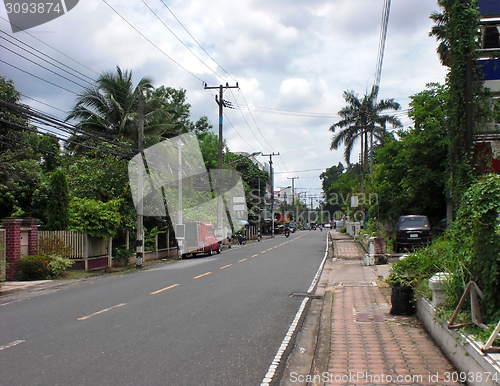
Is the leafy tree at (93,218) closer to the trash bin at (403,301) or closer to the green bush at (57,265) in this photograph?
the green bush at (57,265)

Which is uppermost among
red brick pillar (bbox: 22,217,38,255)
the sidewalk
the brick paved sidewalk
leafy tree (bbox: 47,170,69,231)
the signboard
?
the signboard

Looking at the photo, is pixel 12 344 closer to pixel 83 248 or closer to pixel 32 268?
pixel 32 268

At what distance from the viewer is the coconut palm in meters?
38.7

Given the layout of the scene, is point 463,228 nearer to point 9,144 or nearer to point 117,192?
point 117,192

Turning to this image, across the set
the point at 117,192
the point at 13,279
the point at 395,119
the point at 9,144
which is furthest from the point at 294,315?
the point at 395,119

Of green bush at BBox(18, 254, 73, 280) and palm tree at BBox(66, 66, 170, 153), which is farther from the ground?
palm tree at BBox(66, 66, 170, 153)

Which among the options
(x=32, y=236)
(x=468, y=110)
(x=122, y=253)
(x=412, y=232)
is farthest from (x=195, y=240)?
(x=468, y=110)

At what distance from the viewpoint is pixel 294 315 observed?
30.2ft

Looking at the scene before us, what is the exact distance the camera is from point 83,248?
762 inches

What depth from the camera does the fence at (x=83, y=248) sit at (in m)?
18.7

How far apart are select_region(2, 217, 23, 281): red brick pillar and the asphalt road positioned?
4.08 meters

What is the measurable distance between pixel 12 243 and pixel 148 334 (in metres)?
11.1

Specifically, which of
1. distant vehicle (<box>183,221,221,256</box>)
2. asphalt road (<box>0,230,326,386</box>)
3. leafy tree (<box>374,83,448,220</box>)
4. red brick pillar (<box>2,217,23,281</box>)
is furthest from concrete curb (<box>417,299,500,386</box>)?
distant vehicle (<box>183,221,221,256</box>)

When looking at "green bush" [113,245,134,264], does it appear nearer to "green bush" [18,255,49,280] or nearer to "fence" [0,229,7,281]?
"green bush" [18,255,49,280]
